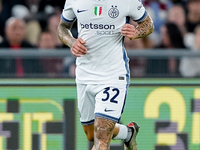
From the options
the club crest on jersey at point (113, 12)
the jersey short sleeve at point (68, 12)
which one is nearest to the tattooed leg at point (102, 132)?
the club crest on jersey at point (113, 12)

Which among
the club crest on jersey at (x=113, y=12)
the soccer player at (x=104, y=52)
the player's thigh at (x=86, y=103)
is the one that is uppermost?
the club crest on jersey at (x=113, y=12)

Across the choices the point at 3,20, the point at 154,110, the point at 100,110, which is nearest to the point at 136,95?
the point at 154,110

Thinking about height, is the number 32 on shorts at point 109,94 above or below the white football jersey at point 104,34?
below

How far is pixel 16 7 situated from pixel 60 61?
2.58 m

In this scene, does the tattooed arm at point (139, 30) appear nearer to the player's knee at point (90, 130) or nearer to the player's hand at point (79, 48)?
the player's hand at point (79, 48)

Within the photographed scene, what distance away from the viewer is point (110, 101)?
540 centimetres

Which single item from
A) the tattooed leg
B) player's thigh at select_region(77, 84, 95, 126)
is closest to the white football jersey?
player's thigh at select_region(77, 84, 95, 126)

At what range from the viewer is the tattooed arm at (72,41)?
5.34 metres

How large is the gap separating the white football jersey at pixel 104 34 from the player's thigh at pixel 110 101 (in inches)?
3.0

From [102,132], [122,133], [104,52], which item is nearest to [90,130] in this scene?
[122,133]

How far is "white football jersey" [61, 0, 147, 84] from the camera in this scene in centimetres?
540

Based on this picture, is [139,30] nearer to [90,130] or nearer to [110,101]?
[110,101]

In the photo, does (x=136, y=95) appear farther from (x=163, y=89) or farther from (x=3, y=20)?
(x=3, y=20)

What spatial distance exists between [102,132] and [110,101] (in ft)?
1.10
